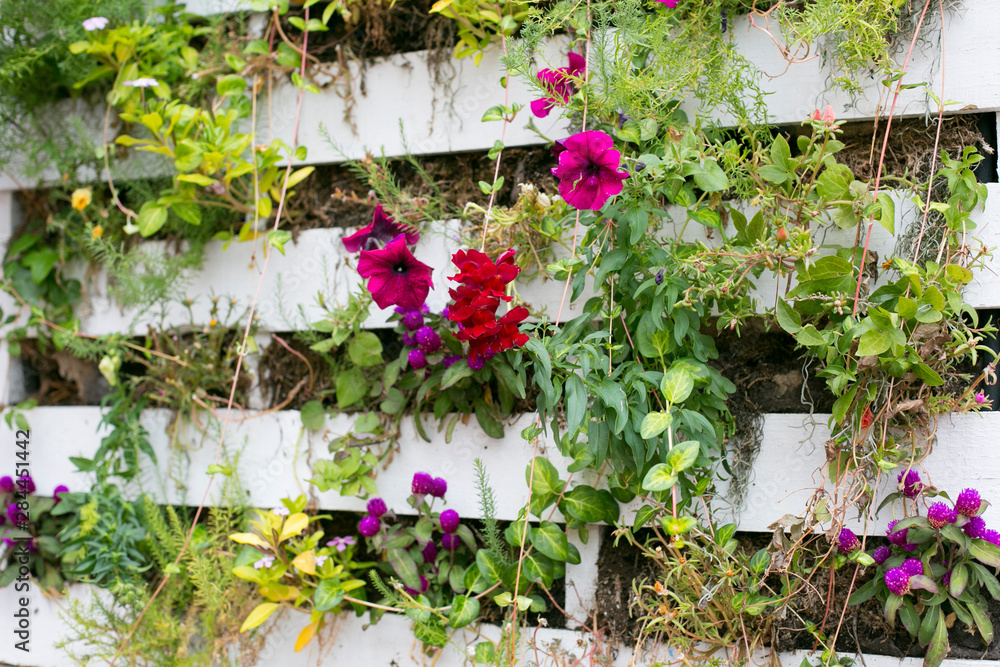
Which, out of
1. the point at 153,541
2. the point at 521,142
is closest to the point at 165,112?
the point at 521,142

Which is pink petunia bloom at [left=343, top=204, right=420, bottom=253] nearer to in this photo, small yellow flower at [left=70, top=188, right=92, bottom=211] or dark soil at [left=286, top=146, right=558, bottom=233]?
dark soil at [left=286, top=146, right=558, bottom=233]

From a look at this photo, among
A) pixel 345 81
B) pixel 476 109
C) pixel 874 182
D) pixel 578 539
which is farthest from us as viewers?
pixel 345 81

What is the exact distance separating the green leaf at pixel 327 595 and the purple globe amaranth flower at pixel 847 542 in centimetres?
94

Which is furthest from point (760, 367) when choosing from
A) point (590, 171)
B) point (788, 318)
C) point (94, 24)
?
point (94, 24)

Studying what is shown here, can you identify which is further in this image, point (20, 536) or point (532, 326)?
point (20, 536)

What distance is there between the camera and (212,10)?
5.45 feet

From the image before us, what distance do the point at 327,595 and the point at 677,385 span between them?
807 mm

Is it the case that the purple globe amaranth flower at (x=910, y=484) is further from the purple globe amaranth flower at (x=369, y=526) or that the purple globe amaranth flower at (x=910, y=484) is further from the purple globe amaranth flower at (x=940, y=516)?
the purple globe amaranth flower at (x=369, y=526)

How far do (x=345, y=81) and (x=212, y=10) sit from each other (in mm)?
439

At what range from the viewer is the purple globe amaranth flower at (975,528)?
1.06 m

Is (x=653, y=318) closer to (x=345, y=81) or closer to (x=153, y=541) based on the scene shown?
(x=345, y=81)

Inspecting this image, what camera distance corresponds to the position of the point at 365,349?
1.41m

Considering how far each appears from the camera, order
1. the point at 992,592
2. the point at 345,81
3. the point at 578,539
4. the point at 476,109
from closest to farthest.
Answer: the point at 992,592
the point at 578,539
the point at 476,109
the point at 345,81

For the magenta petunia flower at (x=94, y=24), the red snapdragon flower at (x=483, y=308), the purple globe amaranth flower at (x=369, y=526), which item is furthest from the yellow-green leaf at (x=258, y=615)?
the magenta petunia flower at (x=94, y=24)
